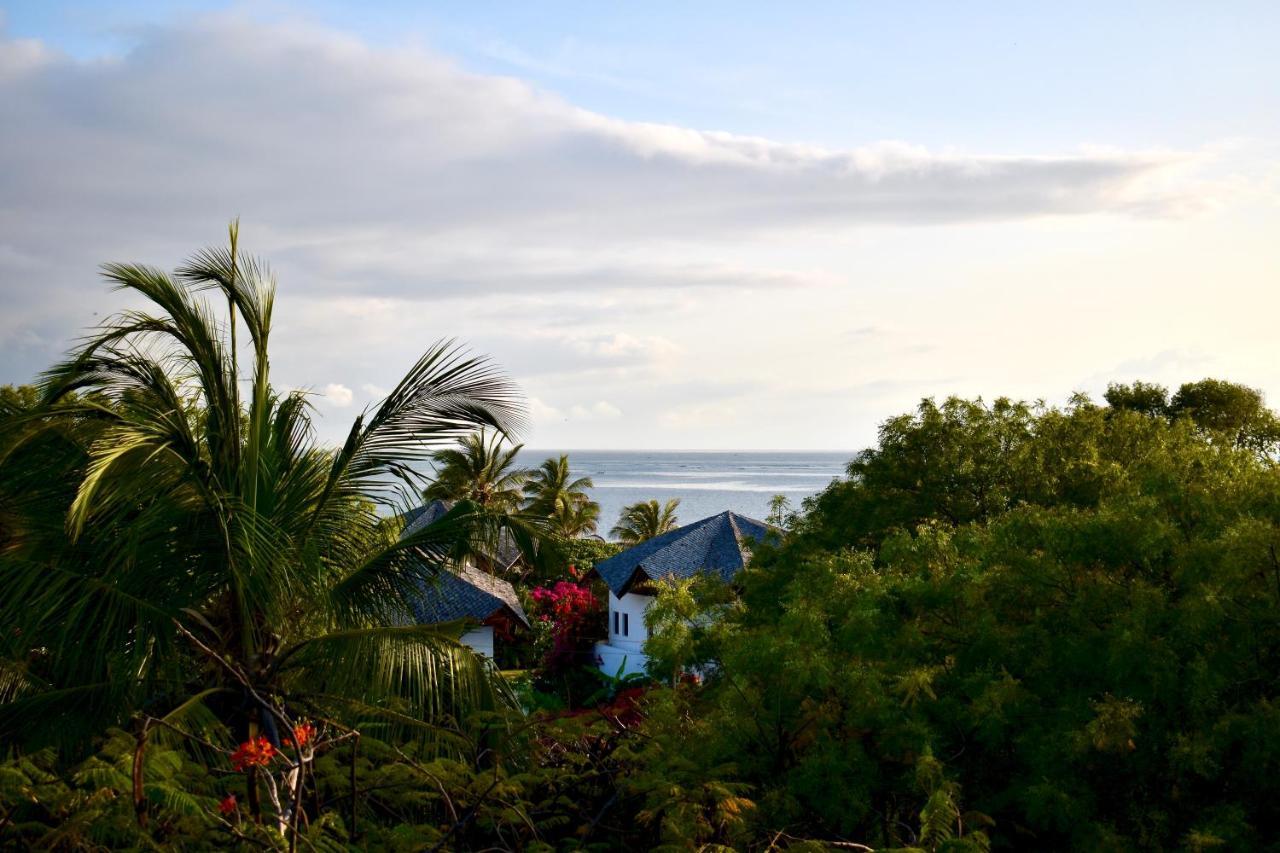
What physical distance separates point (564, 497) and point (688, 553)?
713 inches

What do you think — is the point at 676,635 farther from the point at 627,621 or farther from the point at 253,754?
the point at 627,621

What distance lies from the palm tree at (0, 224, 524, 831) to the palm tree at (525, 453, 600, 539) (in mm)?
41280

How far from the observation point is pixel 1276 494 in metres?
9.93

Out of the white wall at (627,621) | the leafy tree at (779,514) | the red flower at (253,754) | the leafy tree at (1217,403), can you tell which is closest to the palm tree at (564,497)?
the white wall at (627,621)

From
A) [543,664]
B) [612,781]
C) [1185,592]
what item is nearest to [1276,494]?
[1185,592]

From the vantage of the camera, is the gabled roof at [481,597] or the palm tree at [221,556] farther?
the gabled roof at [481,597]

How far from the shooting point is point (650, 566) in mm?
37344

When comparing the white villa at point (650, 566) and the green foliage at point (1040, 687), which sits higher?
the green foliage at point (1040, 687)

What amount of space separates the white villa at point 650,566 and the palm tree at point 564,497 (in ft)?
45.3

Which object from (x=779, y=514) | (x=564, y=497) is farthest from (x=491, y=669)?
(x=564, y=497)

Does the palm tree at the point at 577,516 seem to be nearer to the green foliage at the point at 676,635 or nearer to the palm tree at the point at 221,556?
the green foliage at the point at 676,635

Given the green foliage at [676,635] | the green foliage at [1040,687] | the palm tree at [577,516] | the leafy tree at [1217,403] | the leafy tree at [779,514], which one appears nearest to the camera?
the green foliage at [1040,687]

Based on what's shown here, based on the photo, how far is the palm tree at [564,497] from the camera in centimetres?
5416

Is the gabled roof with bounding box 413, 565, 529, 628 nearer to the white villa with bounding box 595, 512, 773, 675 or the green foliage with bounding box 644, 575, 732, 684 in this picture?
the white villa with bounding box 595, 512, 773, 675
